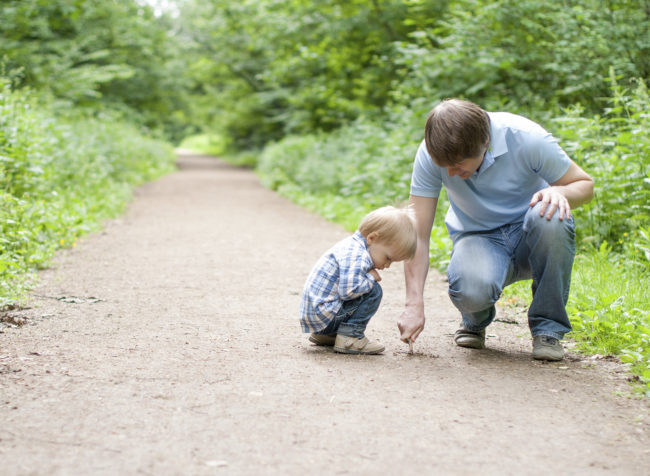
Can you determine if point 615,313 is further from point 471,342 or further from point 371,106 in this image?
point 371,106

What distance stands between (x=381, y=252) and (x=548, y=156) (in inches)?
40.7

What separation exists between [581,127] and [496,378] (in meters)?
4.06

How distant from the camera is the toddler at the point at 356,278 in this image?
137 inches

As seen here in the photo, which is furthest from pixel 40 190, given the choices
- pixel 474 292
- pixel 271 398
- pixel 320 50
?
pixel 320 50

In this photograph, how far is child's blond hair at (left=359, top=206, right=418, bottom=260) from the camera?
11.3 ft

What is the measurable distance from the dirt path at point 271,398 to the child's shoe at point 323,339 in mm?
64

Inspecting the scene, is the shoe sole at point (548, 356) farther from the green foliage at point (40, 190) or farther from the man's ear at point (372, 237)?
the green foliage at point (40, 190)

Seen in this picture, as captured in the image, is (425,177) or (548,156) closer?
(548,156)

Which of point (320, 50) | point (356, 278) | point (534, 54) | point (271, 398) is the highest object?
point (320, 50)

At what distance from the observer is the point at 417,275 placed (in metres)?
3.62

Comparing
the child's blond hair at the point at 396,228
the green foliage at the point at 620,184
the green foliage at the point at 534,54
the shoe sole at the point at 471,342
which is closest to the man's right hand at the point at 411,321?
the child's blond hair at the point at 396,228

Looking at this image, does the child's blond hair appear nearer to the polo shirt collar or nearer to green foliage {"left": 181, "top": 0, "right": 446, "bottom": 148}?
the polo shirt collar

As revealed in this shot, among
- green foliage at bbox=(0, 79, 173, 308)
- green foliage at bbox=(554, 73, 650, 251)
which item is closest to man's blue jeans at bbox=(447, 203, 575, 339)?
green foliage at bbox=(554, 73, 650, 251)

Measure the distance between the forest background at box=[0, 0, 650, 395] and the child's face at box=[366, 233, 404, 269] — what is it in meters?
1.31
